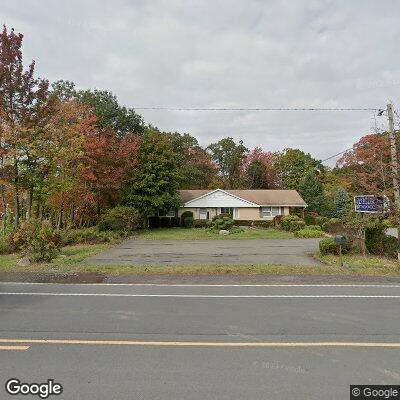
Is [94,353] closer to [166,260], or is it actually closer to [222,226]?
[166,260]

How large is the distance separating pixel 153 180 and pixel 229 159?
110 feet

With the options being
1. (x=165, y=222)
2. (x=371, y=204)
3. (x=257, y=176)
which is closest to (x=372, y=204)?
(x=371, y=204)

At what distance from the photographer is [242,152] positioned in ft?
216

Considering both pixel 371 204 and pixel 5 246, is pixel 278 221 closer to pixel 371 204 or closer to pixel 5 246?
pixel 371 204

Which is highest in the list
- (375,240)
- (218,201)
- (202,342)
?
(218,201)

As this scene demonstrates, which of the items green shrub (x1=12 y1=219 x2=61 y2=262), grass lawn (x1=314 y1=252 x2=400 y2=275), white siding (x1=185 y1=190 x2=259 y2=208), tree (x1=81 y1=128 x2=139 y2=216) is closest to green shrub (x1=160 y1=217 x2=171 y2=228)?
white siding (x1=185 y1=190 x2=259 y2=208)

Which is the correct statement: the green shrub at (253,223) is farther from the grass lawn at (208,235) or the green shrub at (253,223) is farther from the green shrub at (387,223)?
the green shrub at (387,223)

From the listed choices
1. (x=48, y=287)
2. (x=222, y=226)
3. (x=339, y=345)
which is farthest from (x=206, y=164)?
(x=339, y=345)

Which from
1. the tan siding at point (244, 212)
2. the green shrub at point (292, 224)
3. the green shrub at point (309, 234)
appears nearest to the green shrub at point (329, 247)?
the green shrub at point (309, 234)

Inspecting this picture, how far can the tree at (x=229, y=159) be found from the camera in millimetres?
64562

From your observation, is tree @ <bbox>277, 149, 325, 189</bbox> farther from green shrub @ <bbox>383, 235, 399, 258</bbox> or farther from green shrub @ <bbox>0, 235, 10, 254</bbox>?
green shrub @ <bbox>0, 235, 10, 254</bbox>

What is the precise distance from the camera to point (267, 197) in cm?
4356

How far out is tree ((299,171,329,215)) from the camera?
46781mm

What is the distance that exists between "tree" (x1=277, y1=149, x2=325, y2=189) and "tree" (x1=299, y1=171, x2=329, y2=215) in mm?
11108
